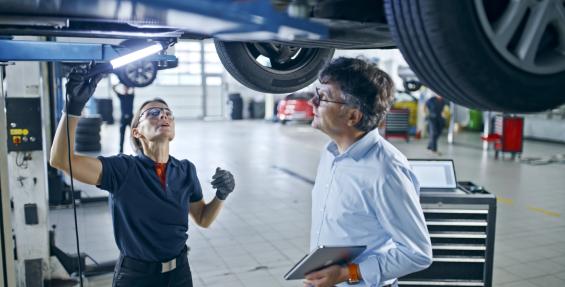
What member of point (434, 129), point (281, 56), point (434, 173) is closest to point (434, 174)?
point (434, 173)

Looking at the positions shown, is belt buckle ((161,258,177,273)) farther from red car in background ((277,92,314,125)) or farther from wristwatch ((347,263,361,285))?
red car in background ((277,92,314,125))

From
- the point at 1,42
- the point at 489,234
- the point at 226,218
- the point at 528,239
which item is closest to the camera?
the point at 1,42

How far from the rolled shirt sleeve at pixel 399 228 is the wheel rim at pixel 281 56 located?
0.93 m

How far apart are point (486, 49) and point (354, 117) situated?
0.61m

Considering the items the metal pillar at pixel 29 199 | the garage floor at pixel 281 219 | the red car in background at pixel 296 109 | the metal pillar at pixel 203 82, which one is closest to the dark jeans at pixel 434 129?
the garage floor at pixel 281 219

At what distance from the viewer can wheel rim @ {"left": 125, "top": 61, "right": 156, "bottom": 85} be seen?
3593 mm

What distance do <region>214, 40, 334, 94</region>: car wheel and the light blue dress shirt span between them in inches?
23.2

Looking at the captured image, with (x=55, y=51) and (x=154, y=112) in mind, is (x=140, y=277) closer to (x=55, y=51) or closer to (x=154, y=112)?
(x=154, y=112)

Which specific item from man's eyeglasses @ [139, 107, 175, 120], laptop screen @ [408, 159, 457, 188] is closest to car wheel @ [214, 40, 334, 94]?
man's eyeglasses @ [139, 107, 175, 120]

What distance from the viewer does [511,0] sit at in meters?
1.15

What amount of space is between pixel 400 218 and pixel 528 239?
3.75 metres

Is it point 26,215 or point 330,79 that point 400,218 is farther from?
point 26,215

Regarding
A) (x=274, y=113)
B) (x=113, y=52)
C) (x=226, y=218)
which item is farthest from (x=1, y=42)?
(x=274, y=113)

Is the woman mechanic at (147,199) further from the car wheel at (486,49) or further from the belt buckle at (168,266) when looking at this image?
the car wheel at (486,49)
